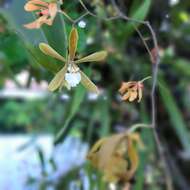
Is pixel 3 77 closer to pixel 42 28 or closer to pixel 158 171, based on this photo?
pixel 158 171

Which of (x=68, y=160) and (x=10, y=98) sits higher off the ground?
(x=10, y=98)

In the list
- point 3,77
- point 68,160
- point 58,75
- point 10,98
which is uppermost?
point 10,98

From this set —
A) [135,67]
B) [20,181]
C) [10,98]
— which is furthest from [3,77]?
[10,98]

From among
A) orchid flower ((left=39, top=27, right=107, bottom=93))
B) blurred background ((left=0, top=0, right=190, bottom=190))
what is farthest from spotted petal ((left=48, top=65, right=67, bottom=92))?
blurred background ((left=0, top=0, right=190, bottom=190))

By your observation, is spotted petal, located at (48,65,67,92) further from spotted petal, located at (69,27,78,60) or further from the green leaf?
the green leaf

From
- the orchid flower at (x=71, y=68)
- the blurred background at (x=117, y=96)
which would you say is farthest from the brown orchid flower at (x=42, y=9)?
the blurred background at (x=117, y=96)

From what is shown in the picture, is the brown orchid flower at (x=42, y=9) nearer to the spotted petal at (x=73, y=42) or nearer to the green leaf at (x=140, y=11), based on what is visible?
the spotted petal at (x=73, y=42)
